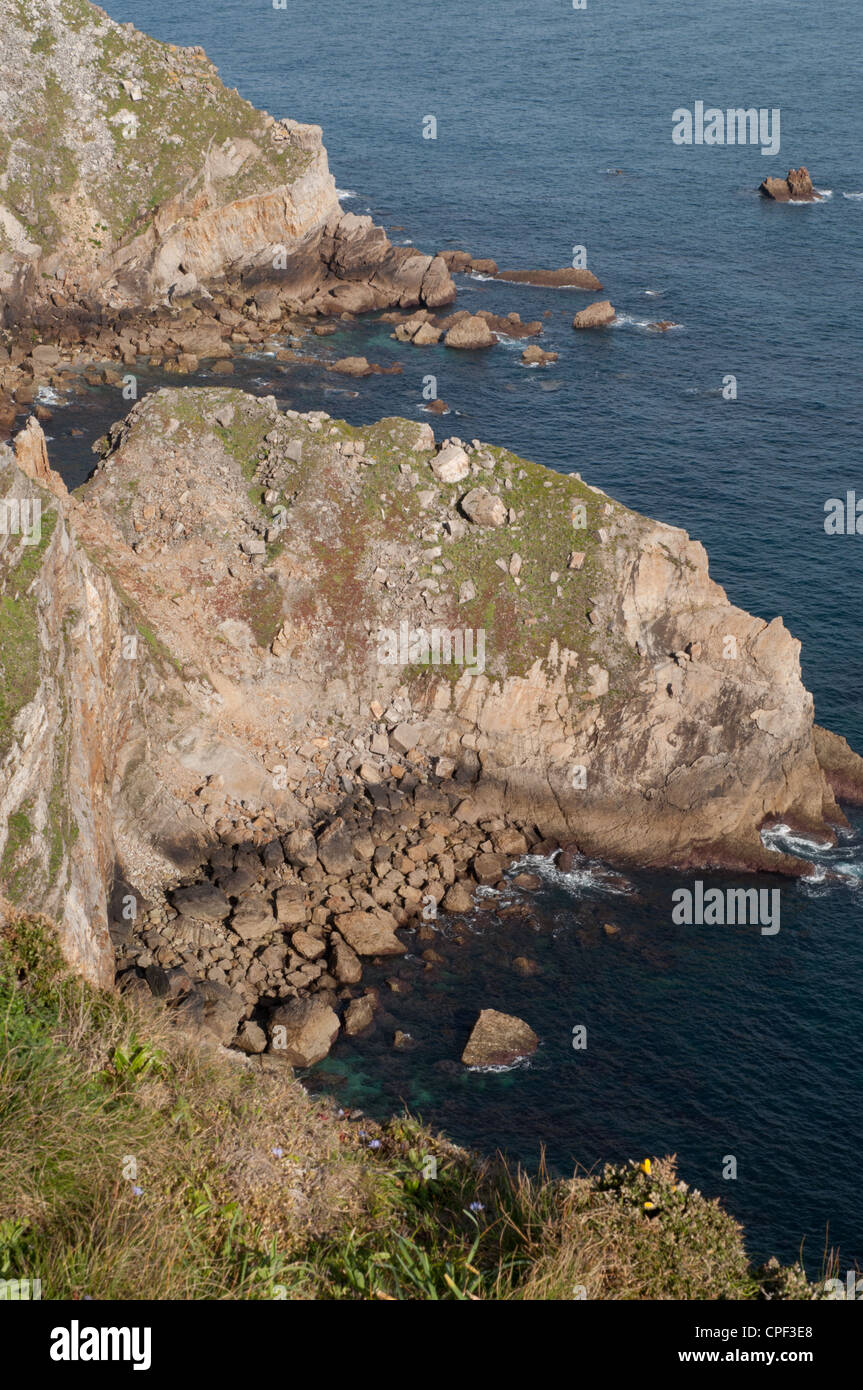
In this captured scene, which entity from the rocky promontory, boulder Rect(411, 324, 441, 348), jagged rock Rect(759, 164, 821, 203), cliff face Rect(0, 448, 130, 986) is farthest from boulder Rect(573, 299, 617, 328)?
cliff face Rect(0, 448, 130, 986)

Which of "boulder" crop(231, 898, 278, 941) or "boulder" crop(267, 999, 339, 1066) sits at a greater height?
"boulder" crop(231, 898, 278, 941)

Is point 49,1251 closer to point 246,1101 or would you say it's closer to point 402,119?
point 246,1101

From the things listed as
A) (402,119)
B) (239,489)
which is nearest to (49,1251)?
(239,489)

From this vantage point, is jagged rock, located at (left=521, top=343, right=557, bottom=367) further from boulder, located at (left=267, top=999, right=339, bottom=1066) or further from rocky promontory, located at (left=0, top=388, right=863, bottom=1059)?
boulder, located at (left=267, top=999, right=339, bottom=1066)

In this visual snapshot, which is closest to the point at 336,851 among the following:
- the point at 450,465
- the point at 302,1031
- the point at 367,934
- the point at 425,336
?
the point at 367,934
